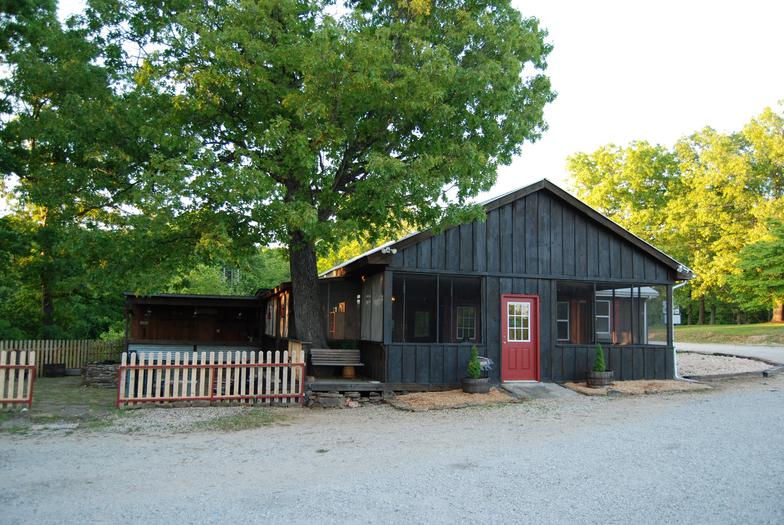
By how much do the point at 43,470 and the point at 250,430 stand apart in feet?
10.9

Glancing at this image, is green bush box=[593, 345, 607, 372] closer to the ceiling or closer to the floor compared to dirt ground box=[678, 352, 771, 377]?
closer to the ceiling

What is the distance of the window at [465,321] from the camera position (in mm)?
20234

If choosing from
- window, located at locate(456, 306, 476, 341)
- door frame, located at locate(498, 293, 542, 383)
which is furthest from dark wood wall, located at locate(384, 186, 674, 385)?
window, located at locate(456, 306, 476, 341)

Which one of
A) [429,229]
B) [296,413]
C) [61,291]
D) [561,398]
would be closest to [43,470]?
[296,413]

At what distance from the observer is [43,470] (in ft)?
23.1

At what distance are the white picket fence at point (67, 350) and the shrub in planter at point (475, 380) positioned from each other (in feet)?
45.3

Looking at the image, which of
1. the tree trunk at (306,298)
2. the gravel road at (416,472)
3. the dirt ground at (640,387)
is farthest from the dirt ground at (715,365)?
the tree trunk at (306,298)

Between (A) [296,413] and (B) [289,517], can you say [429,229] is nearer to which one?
(A) [296,413]

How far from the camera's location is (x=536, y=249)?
1544 cm

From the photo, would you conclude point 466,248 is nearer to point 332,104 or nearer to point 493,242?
point 493,242

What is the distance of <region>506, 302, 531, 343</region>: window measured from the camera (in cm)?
1513

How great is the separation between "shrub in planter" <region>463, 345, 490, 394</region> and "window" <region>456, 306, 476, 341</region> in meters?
6.44

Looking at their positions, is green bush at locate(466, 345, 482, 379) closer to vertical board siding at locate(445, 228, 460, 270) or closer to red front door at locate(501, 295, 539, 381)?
red front door at locate(501, 295, 539, 381)

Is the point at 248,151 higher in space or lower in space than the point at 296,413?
higher
